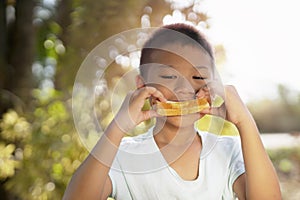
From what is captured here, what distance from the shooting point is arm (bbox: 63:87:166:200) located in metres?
0.94

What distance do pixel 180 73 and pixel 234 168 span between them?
21cm

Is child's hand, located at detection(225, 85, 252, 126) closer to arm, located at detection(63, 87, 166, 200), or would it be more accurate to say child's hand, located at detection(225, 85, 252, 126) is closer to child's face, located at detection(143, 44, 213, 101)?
child's face, located at detection(143, 44, 213, 101)

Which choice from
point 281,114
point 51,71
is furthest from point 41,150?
point 281,114

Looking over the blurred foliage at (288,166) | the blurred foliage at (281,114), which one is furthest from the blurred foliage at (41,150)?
the blurred foliage at (281,114)

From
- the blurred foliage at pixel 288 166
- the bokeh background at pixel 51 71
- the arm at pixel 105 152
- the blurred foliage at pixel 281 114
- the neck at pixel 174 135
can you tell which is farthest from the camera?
the blurred foliage at pixel 281 114

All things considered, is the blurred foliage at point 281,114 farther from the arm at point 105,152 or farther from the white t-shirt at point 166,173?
the arm at point 105,152

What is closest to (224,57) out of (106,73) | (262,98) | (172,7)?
(172,7)

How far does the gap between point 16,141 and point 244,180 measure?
1840 mm

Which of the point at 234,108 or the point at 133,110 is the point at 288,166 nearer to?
the point at 234,108

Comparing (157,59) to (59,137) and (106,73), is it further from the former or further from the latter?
(59,137)

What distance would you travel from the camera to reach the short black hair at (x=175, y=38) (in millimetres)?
1057

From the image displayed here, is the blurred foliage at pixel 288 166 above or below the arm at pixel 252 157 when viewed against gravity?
below

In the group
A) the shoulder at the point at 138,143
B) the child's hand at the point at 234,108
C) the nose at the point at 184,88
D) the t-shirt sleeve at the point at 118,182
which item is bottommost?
the t-shirt sleeve at the point at 118,182

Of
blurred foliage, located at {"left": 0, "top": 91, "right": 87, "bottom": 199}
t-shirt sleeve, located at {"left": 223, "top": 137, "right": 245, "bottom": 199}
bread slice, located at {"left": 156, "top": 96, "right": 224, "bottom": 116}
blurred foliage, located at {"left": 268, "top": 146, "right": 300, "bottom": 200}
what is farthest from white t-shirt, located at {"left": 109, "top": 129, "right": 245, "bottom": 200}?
blurred foliage, located at {"left": 268, "top": 146, "right": 300, "bottom": 200}
